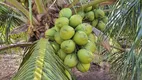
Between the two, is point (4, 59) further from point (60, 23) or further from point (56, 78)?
point (56, 78)

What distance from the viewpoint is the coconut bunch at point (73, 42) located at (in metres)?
1.60

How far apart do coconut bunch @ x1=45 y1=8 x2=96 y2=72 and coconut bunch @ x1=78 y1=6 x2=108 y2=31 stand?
0.98 ft

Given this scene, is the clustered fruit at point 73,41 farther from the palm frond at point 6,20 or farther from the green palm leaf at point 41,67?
the palm frond at point 6,20

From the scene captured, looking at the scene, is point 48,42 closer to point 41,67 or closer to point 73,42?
point 73,42

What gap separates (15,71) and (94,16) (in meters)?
2.83

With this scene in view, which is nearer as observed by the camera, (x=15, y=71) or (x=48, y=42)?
(x=48, y=42)

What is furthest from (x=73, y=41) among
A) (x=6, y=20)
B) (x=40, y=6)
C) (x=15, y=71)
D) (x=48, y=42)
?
(x=15, y=71)

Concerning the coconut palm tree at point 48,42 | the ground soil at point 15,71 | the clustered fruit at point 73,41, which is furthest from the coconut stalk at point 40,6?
the ground soil at point 15,71

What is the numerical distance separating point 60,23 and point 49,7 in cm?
39

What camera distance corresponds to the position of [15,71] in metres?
4.65

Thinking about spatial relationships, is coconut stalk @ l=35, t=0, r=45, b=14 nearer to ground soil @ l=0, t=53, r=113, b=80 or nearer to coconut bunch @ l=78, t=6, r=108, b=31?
coconut bunch @ l=78, t=6, r=108, b=31

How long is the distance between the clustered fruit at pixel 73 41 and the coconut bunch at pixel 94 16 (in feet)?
0.95

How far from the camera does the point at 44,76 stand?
1100 millimetres

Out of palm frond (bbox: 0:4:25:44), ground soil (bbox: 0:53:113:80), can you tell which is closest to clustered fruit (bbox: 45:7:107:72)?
palm frond (bbox: 0:4:25:44)
